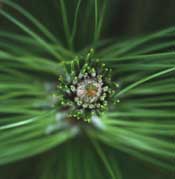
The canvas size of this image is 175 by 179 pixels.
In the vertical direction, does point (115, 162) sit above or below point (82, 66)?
below

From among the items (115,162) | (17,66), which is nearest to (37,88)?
(17,66)

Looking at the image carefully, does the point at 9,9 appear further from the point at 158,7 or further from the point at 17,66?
the point at 158,7

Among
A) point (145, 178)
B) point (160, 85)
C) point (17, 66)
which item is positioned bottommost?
point (145, 178)

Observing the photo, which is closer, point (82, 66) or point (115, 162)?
point (82, 66)
